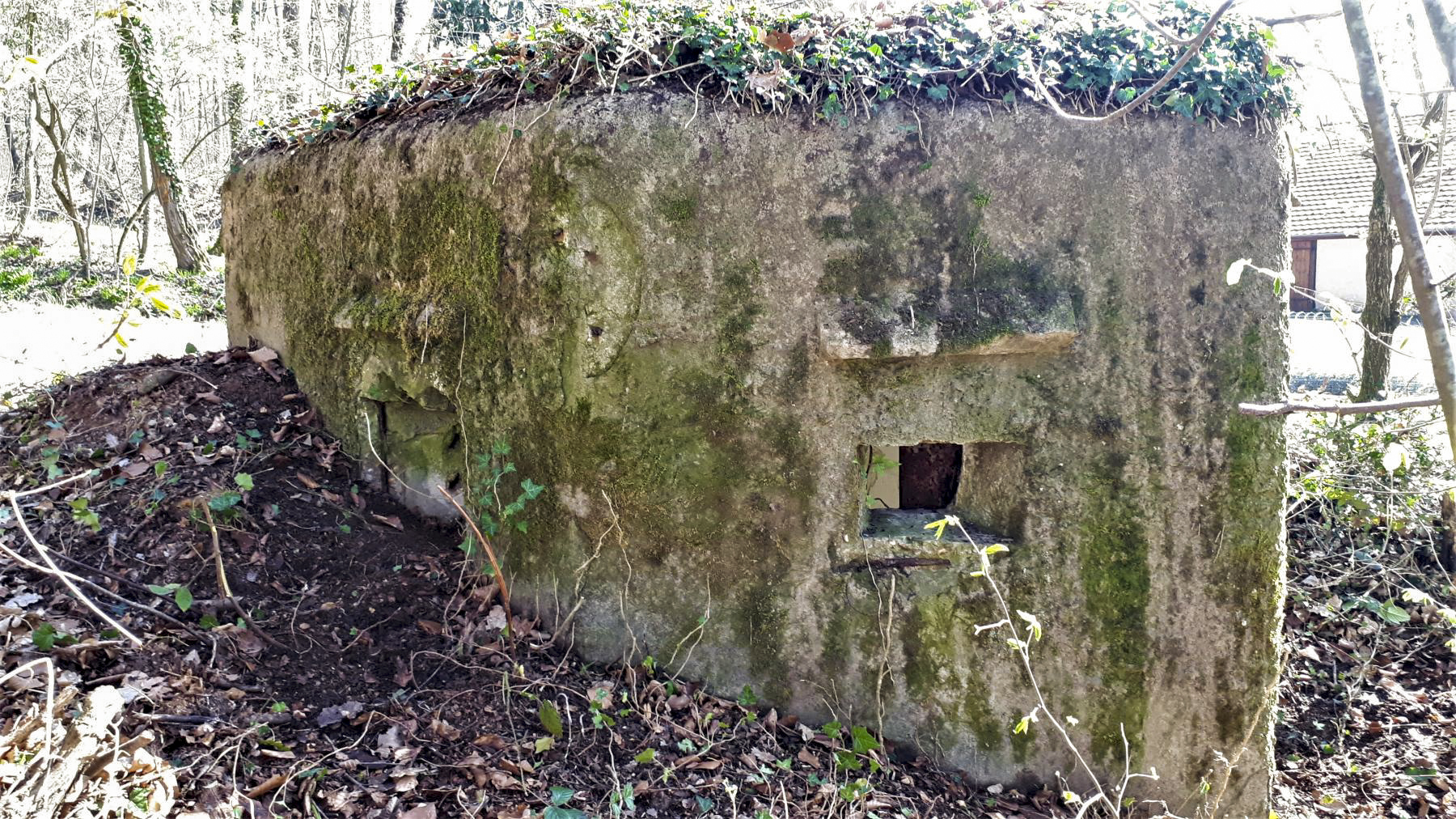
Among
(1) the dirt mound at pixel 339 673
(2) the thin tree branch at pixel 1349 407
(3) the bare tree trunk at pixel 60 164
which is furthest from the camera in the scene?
(3) the bare tree trunk at pixel 60 164

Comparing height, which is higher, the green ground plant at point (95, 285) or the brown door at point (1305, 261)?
the brown door at point (1305, 261)

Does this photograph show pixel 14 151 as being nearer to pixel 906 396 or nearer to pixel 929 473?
pixel 929 473

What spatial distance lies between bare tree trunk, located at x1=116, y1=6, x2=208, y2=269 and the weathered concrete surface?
33.6 ft

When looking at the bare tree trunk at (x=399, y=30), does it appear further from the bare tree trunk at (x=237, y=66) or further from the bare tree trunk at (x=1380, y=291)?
the bare tree trunk at (x=1380, y=291)

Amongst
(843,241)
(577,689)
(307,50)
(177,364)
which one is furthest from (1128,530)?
(307,50)

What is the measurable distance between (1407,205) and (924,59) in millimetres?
2054

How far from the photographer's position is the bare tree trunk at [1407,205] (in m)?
1.50

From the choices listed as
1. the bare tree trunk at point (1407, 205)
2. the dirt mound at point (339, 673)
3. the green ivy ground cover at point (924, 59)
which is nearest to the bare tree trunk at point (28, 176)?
the dirt mound at point (339, 673)

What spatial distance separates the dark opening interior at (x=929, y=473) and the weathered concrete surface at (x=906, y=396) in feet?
0.92

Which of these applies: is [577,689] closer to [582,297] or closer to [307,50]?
[582,297]

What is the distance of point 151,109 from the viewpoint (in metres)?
11.8

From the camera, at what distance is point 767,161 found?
10.7 ft

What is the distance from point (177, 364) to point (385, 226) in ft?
5.75

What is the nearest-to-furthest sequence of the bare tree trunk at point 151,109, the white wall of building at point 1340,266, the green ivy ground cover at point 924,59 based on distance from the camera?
the green ivy ground cover at point 924,59 → the bare tree trunk at point 151,109 → the white wall of building at point 1340,266
